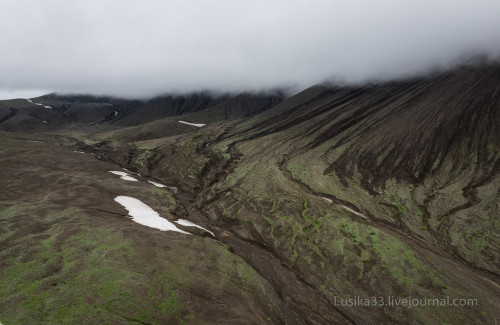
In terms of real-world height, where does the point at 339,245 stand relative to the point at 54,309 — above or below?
below

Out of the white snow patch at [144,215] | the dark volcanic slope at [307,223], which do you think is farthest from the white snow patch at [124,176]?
the white snow patch at [144,215]

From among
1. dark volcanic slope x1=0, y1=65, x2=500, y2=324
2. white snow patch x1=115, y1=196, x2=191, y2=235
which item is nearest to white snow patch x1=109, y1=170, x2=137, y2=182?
dark volcanic slope x1=0, y1=65, x2=500, y2=324

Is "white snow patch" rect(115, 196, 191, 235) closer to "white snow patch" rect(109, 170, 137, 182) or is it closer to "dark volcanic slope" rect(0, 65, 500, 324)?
"dark volcanic slope" rect(0, 65, 500, 324)

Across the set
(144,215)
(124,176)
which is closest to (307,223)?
(144,215)

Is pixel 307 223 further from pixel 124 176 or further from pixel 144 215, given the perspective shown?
pixel 124 176

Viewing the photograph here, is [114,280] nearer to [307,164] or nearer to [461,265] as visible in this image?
[461,265]

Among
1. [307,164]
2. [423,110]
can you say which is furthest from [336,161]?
[423,110]

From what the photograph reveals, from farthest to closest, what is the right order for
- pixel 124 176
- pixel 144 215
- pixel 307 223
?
pixel 124 176
pixel 307 223
pixel 144 215

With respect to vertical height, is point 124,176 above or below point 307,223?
above
